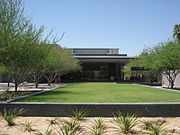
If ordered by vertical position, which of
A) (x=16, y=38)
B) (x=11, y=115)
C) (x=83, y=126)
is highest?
(x=16, y=38)

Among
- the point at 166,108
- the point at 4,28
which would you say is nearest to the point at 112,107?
the point at 166,108

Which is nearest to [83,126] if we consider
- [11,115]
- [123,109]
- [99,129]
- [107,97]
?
[99,129]

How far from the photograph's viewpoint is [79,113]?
870 centimetres

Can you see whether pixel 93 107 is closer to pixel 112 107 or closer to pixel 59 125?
pixel 112 107

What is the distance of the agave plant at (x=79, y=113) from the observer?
28.1ft

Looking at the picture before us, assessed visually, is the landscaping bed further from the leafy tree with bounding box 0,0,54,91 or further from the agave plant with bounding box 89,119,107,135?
the leafy tree with bounding box 0,0,54,91

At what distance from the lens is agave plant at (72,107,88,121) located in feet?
28.1

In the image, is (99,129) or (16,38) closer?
(99,129)

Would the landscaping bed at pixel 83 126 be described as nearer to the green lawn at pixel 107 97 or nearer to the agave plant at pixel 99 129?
the agave plant at pixel 99 129

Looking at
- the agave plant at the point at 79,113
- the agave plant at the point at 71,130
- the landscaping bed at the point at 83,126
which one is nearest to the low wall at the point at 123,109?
the agave plant at the point at 79,113

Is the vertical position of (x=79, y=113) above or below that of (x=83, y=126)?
above

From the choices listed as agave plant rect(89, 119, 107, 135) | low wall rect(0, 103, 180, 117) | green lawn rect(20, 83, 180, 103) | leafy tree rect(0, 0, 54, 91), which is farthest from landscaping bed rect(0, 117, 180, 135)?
leafy tree rect(0, 0, 54, 91)

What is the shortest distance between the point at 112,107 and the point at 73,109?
1.65 meters

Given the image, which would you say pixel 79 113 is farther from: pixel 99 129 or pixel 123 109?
pixel 123 109
